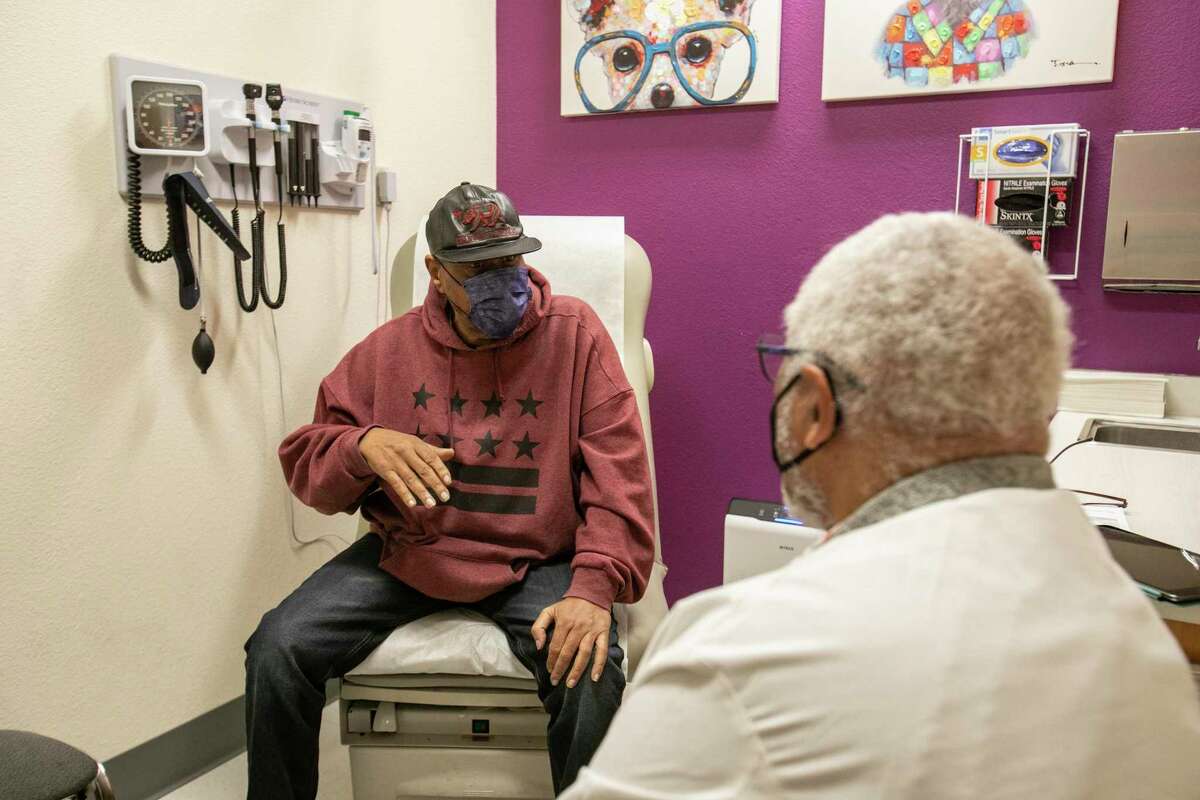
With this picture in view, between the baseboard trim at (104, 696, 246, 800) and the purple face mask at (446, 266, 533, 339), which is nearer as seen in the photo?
the purple face mask at (446, 266, 533, 339)

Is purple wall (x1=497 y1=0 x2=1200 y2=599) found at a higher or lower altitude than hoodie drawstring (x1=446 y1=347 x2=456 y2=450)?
higher

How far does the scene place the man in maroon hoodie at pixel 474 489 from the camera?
56.0 inches

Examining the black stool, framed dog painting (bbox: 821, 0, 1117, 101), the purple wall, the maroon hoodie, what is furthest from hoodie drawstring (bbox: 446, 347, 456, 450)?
framed dog painting (bbox: 821, 0, 1117, 101)

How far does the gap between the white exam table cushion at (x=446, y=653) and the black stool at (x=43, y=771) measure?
45 cm

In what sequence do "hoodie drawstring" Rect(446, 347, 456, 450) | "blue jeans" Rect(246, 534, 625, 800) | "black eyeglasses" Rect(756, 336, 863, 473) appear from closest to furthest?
"black eyeglasses" Rect(756, 336, 863, 473), "blue jeans" Rect(246, 534, 625, 800), "hoodie drawstring" Rect(446, 347, 456, 450)

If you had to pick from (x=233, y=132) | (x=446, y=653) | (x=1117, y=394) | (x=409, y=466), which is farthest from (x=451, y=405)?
(x=1117, y=394)

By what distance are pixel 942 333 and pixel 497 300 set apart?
40.2 inches

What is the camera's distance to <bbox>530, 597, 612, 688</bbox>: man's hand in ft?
4.50

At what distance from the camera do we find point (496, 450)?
159cm

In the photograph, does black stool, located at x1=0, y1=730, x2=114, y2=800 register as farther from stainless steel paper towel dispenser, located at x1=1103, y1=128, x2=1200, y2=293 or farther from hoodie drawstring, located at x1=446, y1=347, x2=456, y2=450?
stainless steel paper towel dispenser, located at x1=1103, y1=128, x2=1200, y2=293

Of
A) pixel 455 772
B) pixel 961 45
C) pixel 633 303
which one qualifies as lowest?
pixel 455 772

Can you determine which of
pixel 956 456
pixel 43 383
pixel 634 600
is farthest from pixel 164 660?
pixel 956 456

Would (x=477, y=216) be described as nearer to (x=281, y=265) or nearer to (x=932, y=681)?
(x=281, y=265)

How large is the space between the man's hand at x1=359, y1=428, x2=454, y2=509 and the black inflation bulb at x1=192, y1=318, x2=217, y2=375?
0.42 m
